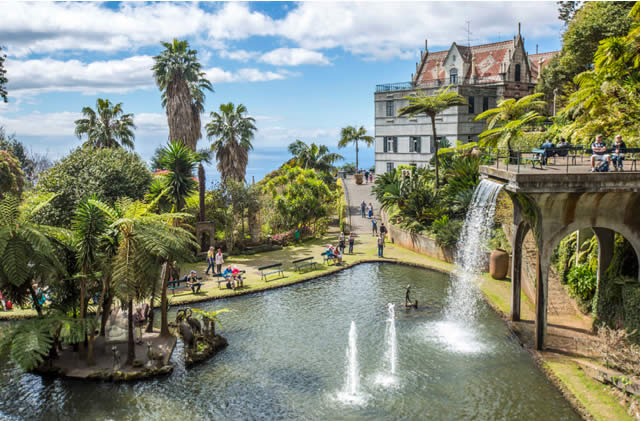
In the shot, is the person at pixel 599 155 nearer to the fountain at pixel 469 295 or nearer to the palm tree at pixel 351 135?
the fountain at pixel 469 295

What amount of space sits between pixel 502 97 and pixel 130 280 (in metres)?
51.4

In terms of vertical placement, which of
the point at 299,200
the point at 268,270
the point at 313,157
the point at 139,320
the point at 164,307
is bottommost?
the point at 139,320

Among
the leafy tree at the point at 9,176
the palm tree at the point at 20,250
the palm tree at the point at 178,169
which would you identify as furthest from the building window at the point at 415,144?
the palm tree at the point at 20,250

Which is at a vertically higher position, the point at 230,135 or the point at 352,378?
the point at 230,135

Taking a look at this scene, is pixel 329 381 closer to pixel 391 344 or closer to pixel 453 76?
pixel 391 344

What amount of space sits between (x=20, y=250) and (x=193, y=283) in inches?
412

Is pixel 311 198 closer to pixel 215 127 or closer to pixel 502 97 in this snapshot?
pixel 215 127

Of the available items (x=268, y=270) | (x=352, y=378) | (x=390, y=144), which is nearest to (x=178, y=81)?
(x=268, y=270)

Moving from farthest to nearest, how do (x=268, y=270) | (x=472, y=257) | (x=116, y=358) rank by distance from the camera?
(x=268, y=270)
(x=472, y=257)
(x=116, y=358)

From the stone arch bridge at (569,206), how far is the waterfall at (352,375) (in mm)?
6107

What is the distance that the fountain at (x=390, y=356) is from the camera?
15.0 metres

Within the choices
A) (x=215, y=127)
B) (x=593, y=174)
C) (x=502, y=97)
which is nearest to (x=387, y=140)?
(x=502, y=97)

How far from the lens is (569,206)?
15.5m

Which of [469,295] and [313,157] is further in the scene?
[313,157]
